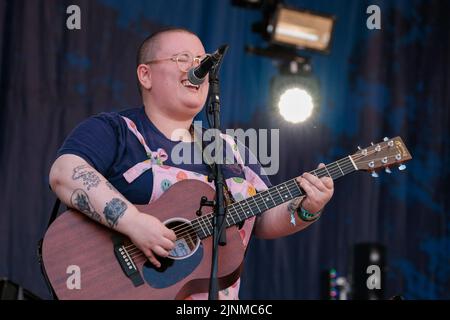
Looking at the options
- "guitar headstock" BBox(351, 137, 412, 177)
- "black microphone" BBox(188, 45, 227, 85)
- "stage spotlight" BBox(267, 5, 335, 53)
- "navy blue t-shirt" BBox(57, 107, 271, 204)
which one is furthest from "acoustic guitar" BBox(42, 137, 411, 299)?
"stage spotlight" BBox(267, 5, 335, 53)

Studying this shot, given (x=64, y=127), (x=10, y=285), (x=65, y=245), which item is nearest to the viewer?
(x=65, y=245)

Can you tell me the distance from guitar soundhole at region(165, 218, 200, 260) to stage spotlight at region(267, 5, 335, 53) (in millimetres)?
2181

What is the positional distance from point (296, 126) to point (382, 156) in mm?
1954

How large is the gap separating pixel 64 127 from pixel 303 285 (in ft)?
5.92

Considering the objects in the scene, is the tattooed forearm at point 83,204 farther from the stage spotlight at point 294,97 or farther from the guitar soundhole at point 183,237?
the stage spotlight at point 294,97

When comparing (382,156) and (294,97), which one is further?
(294,97)

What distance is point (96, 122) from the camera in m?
2.96

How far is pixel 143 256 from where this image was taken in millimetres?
2742

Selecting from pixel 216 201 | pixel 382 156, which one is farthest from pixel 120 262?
pixel 382 156

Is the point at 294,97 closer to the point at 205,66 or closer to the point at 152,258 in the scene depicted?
the point at 205,66

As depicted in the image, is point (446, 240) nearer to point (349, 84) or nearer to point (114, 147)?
point (349, 84)

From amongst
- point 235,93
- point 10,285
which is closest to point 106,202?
point 10,285

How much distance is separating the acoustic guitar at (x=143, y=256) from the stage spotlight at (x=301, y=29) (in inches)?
80.8

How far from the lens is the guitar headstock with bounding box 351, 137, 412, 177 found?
3.09m
